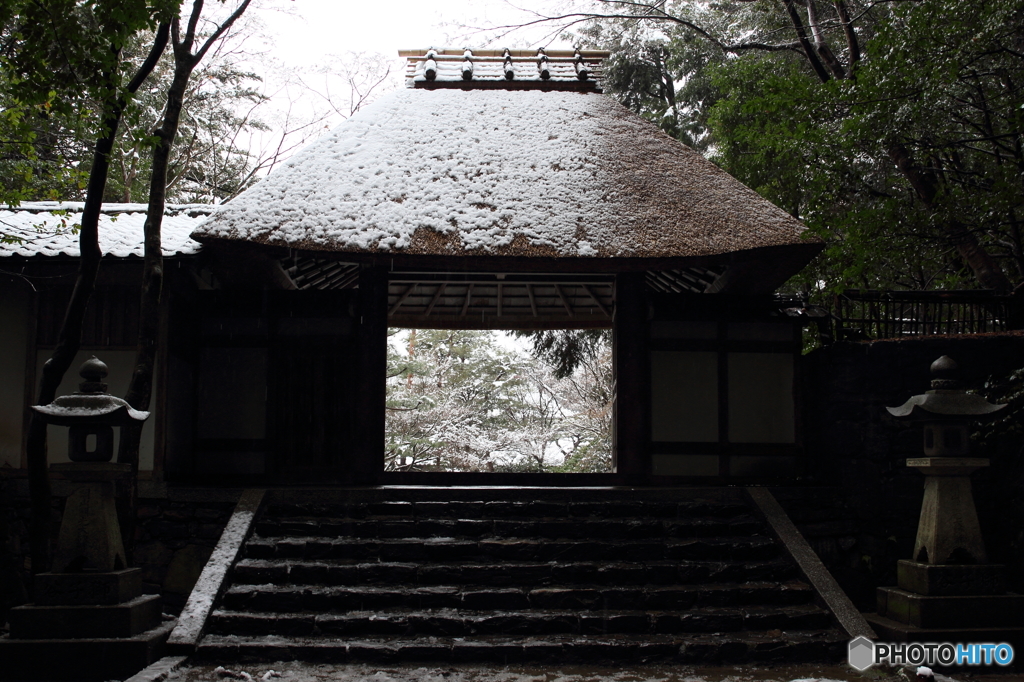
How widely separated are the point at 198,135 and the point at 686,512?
13.2 metres

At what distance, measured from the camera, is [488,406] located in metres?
18.1

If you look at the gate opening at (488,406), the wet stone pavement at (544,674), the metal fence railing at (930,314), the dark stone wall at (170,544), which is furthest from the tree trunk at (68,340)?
the gate opening at (488,406)

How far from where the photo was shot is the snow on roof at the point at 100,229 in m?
6.92

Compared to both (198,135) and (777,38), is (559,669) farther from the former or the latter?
(198,135)

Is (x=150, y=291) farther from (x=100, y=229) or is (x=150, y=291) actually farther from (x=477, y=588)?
(x=477, y=588)

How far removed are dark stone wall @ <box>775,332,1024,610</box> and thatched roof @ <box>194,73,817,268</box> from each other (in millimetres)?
1422

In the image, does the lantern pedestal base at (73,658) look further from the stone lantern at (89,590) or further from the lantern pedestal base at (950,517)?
the lantern pedestal base at (950,517)

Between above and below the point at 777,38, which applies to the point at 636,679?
below

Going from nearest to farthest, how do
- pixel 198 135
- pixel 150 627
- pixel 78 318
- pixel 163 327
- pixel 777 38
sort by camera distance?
pixel 150 627 → pixel 78 318 → pixel 163 327 → pixel 777 38 → pixel 198 135

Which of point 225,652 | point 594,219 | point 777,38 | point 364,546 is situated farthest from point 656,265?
point 777,38

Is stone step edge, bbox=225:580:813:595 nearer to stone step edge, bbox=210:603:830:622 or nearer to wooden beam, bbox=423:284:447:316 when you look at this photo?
stone step edge, bbox=210:603:830:622

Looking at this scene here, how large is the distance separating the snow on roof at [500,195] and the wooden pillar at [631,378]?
30.8 inches

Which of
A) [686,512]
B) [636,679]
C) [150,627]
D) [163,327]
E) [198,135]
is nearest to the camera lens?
[636,679]

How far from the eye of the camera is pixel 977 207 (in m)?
7.15
